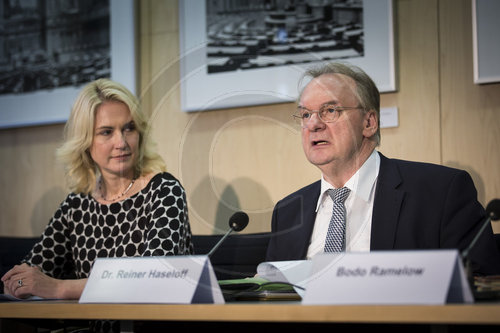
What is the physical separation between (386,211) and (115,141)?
0.99m

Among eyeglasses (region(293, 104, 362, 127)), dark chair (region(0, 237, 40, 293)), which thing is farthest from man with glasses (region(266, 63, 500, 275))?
dark chair (region(0, 237, 40, 293))

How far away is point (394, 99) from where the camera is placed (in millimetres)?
2357

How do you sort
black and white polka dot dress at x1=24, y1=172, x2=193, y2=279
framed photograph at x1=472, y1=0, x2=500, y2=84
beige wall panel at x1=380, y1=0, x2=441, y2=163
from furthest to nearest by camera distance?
beige wall panel at x1=380, y1=0, x2=441, y2=163 → framed photograph at x1=472, y1=0, x2=500, y2=84 → black and white polka dot dress at x1=24, y1=172, x2=193, y2=279

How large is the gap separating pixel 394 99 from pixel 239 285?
4.45 ft

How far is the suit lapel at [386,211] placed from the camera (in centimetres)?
150

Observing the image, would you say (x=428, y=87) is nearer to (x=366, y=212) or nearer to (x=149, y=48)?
(x=366, y=212)

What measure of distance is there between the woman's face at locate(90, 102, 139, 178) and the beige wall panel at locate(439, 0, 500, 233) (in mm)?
1180

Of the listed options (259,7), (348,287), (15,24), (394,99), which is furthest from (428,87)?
(15,24)

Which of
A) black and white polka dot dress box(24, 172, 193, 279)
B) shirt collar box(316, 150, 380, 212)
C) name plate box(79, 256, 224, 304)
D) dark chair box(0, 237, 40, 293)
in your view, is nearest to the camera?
name plate box(79, 256, 224, 304)

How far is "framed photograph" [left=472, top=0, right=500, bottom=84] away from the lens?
7.11 feet

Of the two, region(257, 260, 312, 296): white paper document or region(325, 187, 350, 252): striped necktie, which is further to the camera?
region(325, 187, 350, 252): striped necktie

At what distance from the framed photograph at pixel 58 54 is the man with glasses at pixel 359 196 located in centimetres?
149

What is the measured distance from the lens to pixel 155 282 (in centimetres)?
110

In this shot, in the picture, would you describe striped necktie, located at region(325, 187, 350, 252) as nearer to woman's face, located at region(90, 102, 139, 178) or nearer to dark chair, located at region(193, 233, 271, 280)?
dark chair, located at region(193, 233, 271, 280)
